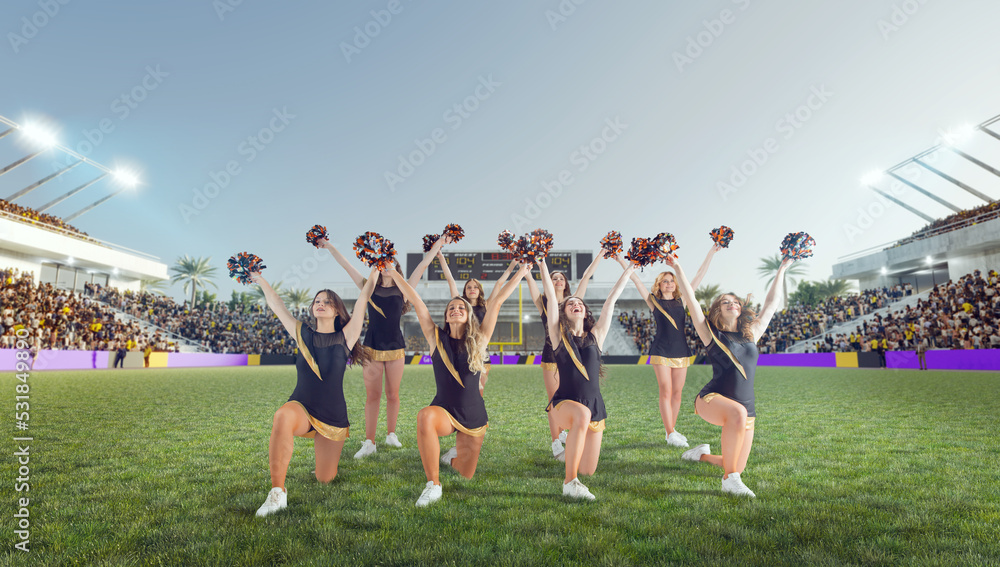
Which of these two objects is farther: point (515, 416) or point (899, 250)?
point (899, 250)

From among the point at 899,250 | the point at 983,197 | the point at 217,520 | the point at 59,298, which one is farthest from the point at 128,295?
the point at 983,197

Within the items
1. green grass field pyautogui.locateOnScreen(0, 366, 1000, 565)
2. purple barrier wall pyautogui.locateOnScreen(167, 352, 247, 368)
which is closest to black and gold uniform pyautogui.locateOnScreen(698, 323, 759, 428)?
green grass field pyautogui.locateOnScreen(0, 366, 1000, 565)

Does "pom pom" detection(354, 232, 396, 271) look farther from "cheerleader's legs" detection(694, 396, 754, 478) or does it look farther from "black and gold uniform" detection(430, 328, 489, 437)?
"cheerleader's legs" detection(694, 396, 754, 478)

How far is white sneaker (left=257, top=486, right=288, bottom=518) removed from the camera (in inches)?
136

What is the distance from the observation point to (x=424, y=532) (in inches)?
124

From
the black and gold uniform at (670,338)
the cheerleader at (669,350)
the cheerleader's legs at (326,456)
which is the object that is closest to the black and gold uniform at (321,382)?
the cheerleader's legs at (326,456)

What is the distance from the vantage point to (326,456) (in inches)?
166

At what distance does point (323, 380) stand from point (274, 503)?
896 mm

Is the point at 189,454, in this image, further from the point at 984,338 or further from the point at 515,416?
the point at 984,338

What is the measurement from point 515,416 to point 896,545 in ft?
20.0

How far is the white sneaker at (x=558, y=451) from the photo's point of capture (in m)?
5.30

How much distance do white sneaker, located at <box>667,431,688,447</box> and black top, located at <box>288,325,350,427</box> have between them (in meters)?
3.78

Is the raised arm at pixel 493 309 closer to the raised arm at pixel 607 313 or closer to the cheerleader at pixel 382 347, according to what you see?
the raised arm at pixel 607 313

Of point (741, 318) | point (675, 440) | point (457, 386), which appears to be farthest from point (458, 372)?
point (675, 440)
